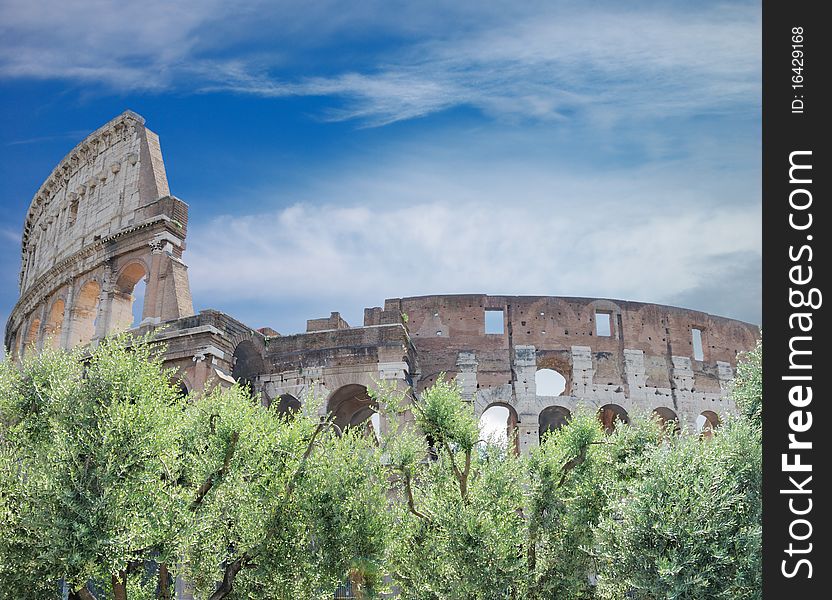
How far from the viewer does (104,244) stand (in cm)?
2702

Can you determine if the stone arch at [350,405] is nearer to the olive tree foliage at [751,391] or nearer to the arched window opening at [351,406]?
the arched window opening at [351,406]

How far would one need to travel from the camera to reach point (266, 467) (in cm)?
1408

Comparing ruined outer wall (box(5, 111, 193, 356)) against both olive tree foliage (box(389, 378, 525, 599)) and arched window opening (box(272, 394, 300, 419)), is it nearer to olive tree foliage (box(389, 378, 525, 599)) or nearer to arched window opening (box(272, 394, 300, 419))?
arched window opening (box(272, 394, 300, 419))

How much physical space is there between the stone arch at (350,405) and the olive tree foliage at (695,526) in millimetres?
11895

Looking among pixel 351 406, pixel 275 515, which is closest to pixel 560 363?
pixel 351 406

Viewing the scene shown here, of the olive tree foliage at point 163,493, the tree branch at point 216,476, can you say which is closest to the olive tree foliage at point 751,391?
the olive tree foliage at point 163,493

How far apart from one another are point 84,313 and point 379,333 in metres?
11.9

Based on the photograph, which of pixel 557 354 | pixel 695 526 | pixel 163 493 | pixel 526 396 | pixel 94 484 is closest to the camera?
pixel 695 526

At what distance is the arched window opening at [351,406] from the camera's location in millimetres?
24422

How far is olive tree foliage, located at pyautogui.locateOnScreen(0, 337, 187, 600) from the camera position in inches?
470

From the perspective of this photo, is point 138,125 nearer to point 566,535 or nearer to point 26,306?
point 26,306

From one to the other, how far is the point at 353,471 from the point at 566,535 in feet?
12.7

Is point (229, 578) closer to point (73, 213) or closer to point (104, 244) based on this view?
point (104, 244)
